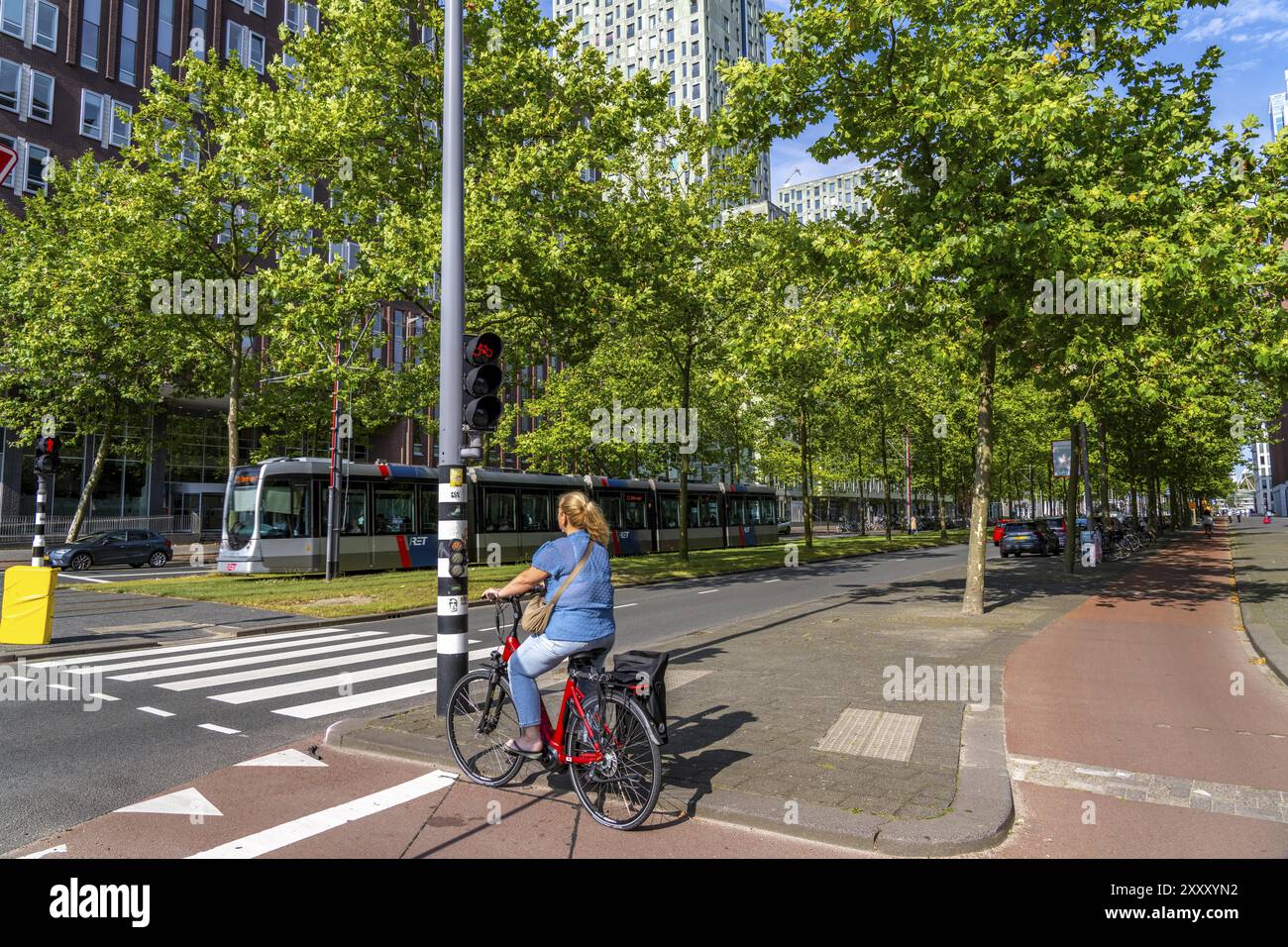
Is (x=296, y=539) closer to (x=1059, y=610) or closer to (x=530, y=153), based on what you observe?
(x=530, y=153)

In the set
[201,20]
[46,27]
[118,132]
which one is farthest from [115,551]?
[201,20]

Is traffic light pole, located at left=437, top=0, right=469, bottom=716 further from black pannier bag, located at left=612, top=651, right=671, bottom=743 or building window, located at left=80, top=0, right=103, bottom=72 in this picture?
building window, located at left=80, top=0, right=103, bottom=72

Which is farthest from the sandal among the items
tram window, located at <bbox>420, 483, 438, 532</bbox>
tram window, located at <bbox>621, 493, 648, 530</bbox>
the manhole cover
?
tram window, located at <bbox>621, 493, 648, 530</bbox>

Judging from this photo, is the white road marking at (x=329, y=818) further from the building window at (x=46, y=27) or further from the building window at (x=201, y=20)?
the building window at (x=201, y=20)

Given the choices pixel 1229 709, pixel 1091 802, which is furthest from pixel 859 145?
pixel 1091 802

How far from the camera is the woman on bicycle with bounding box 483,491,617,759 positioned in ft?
15.0

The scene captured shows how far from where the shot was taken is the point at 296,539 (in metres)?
21.4

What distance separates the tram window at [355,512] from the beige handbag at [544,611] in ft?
62.9

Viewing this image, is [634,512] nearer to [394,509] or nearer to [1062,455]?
[394,509]

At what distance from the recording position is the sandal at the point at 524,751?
474 centimetres

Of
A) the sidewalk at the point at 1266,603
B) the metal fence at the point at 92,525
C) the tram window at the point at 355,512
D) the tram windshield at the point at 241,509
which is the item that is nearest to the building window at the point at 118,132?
the metal fence at the point at 92,525

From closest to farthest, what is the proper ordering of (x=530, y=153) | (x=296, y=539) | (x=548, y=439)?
(x=530, y=153)
(x=296, y=539)
(x=548, y=439)

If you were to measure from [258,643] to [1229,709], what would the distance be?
11.7 meters

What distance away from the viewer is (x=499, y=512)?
26391mm
